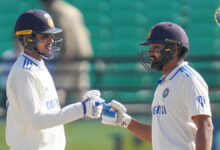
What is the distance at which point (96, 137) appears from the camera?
7.64 meters

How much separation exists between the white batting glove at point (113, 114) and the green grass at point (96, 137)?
244 cm

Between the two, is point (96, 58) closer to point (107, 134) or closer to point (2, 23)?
point (107, 134)

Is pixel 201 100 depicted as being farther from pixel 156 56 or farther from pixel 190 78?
pixel 156 56

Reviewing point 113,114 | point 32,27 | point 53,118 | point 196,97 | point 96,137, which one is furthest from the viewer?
point 96,137

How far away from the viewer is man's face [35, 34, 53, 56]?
15.9 ft

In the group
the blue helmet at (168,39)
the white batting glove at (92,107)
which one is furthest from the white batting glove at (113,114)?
the blue helmet at (168,39)

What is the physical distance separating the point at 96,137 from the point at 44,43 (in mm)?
2973

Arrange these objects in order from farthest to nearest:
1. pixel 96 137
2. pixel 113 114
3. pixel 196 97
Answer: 1. pixel 96 137
2. pixel 113 114
3. pixel 196 97

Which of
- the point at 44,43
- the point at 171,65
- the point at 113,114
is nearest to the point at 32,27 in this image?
the point at 44,43

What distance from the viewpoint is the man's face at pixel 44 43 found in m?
4.85

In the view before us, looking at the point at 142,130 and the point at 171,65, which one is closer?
the point at 171,65

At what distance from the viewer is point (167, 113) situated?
4512 millimetres

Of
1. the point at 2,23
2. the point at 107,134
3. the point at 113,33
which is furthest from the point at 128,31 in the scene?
the point at 107,134

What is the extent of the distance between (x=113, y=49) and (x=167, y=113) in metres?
5.43
